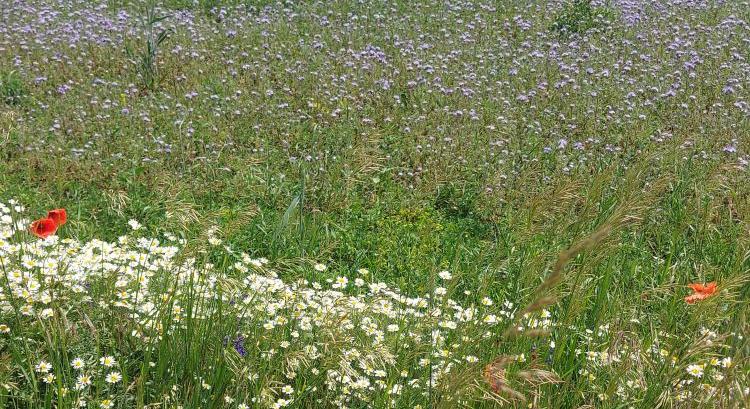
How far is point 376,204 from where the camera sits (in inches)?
229

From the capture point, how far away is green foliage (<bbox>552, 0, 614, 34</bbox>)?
9.52 metres

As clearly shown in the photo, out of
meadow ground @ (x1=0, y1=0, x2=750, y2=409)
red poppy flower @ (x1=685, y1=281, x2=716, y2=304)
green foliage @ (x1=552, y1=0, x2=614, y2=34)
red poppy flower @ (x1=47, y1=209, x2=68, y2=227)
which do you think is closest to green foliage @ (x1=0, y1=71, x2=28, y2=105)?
A: meadow ground @ (x1=0, y1=0, x2=750, y2=409)

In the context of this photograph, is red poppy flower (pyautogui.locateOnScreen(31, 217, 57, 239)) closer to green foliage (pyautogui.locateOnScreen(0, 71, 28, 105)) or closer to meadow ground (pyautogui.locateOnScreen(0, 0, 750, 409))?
meadow ground (pyautogui.locateOnScreen(0, 0, 750, 409))

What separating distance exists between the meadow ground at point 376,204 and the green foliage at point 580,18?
32 millimetres

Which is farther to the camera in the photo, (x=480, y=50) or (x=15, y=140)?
(x=480, y=50)

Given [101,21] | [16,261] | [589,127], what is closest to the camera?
[16,261]

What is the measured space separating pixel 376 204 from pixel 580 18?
198 inches

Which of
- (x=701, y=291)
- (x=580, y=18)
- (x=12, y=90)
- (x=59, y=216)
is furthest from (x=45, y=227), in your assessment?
(x=580, y=18)

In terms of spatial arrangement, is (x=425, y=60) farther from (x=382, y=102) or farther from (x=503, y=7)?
(x=503, y=7)

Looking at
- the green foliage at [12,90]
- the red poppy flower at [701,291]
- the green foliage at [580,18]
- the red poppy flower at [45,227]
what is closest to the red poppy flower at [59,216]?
the red poppy flower at [45,227]

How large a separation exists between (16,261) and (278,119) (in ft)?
13.2

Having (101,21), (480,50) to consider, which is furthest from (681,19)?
(101,21)

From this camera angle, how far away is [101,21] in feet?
31.7

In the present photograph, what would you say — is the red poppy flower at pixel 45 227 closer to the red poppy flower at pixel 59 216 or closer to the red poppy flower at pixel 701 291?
the red poppy flower at pixel 59 216
